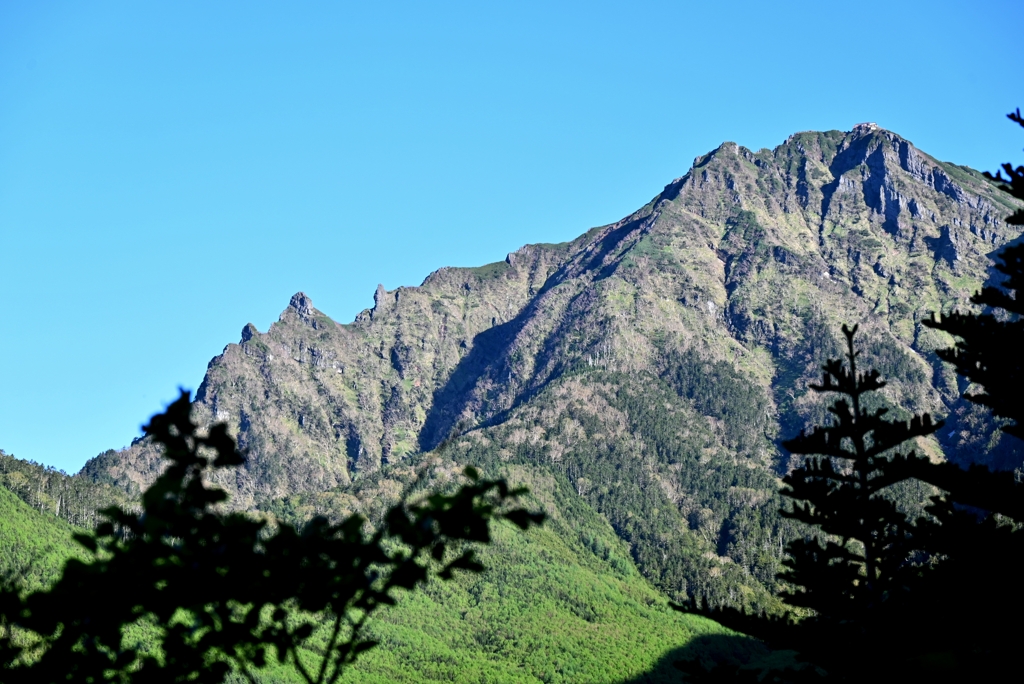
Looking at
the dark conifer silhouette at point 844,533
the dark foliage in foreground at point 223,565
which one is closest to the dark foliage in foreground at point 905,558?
the dark conifer silhouette at point 844,533

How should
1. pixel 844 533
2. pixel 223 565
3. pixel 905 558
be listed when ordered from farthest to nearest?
pixel 905 558 → pixel 844 533 → pixel 223 565

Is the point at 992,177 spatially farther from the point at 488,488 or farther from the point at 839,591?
the point at 488,488

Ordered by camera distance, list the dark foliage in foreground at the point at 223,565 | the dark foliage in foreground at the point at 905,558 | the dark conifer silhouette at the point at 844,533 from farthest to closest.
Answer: the dark conifer silhouette at the point at 844,533, the dark foliage in foreground at the point at 905,558, the dark foliage in foreground at the point at 223,565

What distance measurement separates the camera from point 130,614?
542 centimetres

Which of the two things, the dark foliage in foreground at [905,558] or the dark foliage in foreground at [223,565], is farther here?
the dark foliage in foreground at [905,558]

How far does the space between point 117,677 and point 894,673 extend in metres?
12.4

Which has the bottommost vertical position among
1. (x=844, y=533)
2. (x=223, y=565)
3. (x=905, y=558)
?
(x=223, y=565)

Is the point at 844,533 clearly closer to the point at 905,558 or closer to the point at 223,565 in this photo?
the point at 905,558

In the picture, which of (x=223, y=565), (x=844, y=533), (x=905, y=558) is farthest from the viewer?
(x=905, y=558)

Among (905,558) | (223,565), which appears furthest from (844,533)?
(223,565)

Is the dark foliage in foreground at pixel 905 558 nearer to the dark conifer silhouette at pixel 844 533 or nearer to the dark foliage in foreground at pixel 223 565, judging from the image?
the dark conifer silhouette at pixel 844 533

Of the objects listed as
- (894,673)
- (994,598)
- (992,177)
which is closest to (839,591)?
(994,598)

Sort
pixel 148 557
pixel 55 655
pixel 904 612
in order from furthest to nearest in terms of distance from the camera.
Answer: pixel 904 612, pixel 55 655, pixel 148 557

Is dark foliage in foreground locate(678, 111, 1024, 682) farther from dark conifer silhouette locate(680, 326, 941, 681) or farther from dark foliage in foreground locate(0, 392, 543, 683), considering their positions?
dark foliage in foreground locate(0, 392, 543, 683)
